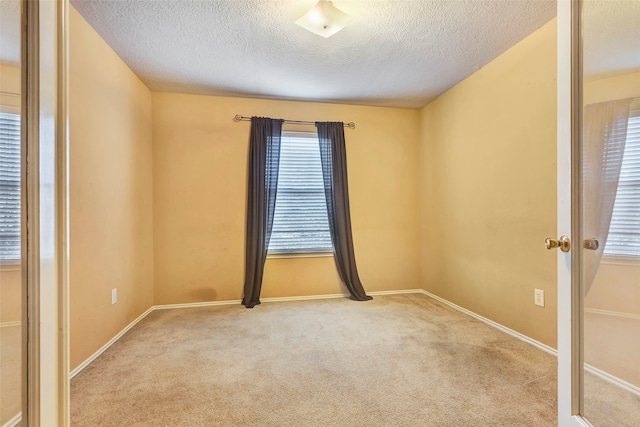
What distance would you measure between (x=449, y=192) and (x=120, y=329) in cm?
341

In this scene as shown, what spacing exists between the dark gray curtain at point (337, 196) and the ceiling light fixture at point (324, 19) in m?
1.49

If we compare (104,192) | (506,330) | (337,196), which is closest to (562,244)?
(506,330)

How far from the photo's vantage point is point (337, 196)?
344 centimetres

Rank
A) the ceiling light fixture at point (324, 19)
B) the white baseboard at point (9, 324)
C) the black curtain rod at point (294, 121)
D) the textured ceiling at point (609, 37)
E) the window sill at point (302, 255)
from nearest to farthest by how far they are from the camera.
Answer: the white baseboard at point (9, 324) < the textured ceiling at point (609, 37) < the ceiling light fixture at point (324, 19) < the black curtain rod at point (294, 121) < the window sill at point (302, 255)

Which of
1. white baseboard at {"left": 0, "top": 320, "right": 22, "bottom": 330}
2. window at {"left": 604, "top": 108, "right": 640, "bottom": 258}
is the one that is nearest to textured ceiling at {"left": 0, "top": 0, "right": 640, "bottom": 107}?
window at {"left": 604, "top": 108, "right": 640, "bottom": 258}

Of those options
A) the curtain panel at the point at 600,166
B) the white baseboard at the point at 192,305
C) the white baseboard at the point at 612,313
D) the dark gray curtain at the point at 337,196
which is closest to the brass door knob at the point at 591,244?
the curtain panel at the point at 600,166

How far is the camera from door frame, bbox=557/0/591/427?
1.00 metres

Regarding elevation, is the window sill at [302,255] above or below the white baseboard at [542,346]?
above

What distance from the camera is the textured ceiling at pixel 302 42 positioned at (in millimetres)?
1896

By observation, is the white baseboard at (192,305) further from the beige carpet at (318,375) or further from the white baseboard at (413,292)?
the beige carpet at (318,375)

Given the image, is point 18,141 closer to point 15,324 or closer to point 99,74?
point 15,324

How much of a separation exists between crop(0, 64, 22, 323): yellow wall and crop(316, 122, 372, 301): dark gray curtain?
288 centimetres

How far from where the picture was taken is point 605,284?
3.21 ft

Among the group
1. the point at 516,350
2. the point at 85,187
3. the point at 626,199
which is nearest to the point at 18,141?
the point at 85,187
